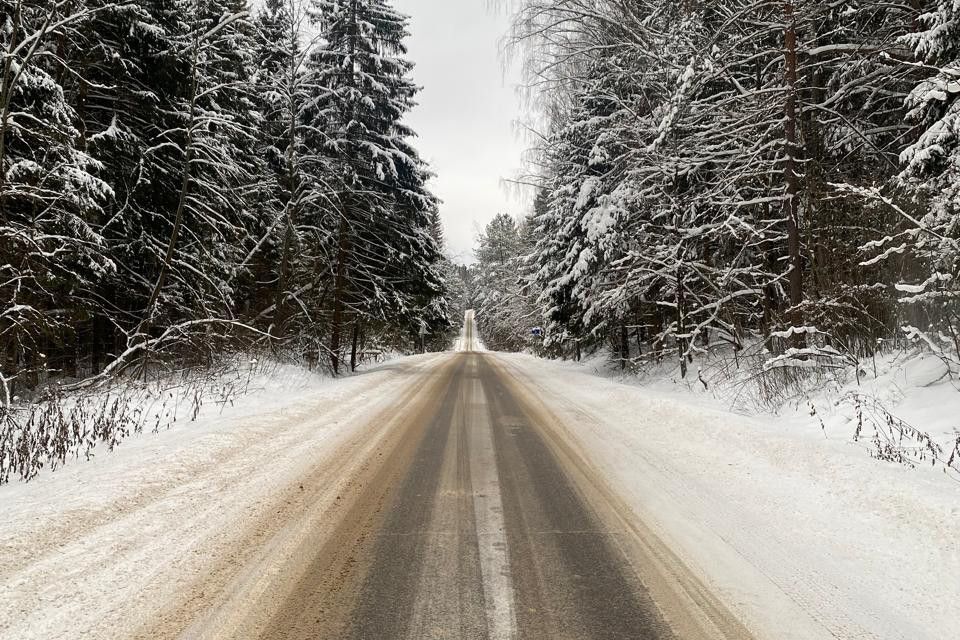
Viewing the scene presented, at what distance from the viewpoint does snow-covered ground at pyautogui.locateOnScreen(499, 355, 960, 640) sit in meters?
2.22

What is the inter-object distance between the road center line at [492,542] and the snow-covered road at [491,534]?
0.04ft

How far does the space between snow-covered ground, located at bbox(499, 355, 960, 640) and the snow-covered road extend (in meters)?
0.02

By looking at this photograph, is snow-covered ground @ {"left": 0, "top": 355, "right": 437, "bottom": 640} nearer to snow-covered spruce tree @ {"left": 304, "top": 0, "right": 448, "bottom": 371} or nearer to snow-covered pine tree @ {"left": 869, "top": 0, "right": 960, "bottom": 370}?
snow-covered pine tree @ {"left": 869, "top": 0, "right": 960, "bottom": 370}

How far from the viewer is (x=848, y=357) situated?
665 centimetres

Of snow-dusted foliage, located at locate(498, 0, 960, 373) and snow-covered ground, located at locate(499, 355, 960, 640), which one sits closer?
snow-covered ground, located at locate(499, 355, 960, 640)

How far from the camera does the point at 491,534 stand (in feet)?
9.72

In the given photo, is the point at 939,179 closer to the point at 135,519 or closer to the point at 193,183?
the point at 135,519

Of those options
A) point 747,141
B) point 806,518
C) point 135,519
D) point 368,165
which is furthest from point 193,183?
A: point 806,518

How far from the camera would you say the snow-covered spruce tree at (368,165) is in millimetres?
14836

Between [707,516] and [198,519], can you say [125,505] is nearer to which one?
[198,519]

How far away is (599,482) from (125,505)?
363 cm

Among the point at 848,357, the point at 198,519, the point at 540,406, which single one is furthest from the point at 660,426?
the point at 198,519

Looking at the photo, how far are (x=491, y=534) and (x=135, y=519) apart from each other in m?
2.33

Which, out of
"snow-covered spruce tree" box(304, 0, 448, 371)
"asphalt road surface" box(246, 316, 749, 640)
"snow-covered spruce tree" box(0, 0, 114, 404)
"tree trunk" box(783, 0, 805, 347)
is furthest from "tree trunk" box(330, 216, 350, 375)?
"tree trunk" box(783, 0, 805, 347)
